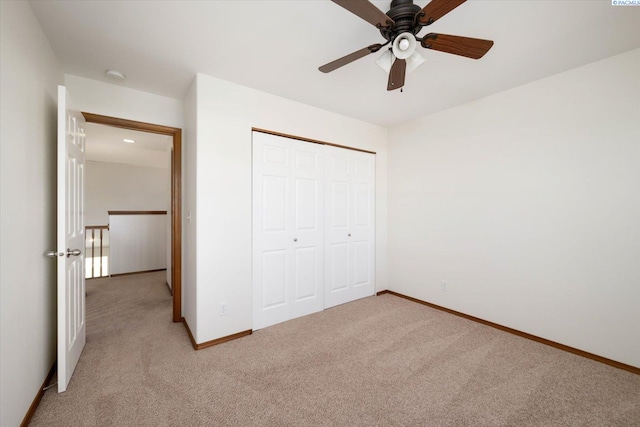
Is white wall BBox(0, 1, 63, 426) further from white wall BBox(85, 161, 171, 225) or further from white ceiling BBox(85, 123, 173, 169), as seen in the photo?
white wall BBox(85, 161, 171, 225)

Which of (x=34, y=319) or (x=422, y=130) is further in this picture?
(x=422, y=130)

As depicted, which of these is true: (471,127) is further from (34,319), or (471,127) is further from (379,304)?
(34,319)

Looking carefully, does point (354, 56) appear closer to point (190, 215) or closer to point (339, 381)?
point (190, 215)

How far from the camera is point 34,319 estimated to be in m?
1.59

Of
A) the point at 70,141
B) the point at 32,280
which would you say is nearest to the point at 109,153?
the point at 70,141

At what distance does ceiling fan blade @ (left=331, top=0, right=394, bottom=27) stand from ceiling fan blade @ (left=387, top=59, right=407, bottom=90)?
0.96 feet

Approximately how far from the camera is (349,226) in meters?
3.49

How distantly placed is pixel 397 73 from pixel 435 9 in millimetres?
459

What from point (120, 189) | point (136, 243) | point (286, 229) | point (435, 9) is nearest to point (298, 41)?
point (435, 9)

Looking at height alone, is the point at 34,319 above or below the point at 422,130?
below

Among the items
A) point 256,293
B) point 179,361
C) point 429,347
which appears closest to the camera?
point 179,361

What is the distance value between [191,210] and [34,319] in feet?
4.15

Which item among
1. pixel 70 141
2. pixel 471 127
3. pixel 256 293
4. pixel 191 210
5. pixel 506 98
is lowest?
pixel 256 293

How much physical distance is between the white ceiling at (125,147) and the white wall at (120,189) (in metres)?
0.22
